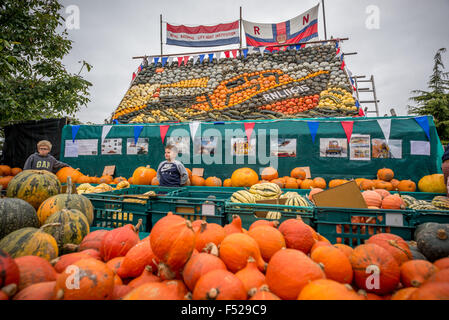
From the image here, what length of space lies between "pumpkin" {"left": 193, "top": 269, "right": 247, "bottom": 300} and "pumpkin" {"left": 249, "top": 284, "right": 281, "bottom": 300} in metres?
0.04

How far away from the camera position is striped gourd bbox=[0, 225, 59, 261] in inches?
52.8

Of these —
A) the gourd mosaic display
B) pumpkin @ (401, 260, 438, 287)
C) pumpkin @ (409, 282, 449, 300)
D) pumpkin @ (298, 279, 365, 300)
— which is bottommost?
pumpkin @ (401, 260, 438, 287)

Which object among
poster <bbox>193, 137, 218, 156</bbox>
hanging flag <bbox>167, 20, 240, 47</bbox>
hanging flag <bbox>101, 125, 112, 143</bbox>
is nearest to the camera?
poster <bbox>193, 137, 218, 156</bbox>

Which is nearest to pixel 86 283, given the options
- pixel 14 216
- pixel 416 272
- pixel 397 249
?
pixel 14 216

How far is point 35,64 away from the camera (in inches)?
342

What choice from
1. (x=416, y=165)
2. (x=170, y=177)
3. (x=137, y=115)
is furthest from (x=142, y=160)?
(x=416, y=165)

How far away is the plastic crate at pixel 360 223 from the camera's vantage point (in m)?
2.07

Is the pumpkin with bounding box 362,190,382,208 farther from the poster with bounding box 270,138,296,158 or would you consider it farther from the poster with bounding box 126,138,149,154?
the poster with bounding box 126,138,149,154

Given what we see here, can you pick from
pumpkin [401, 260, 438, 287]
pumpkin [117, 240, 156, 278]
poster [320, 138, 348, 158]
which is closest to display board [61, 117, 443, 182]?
poster [320, 138, 348, 158]

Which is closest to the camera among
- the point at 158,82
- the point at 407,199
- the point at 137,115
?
the point at 407,199

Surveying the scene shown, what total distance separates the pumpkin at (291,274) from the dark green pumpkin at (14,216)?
200cm

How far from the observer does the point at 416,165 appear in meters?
5.01
